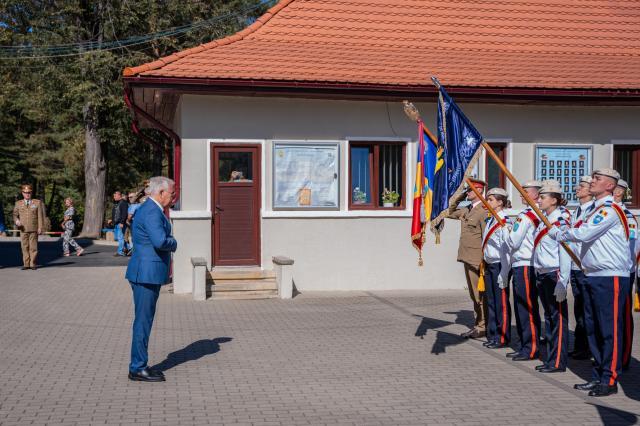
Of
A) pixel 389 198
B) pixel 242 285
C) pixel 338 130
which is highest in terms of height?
pixel 338 130

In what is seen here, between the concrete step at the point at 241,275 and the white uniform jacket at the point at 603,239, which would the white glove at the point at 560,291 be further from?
the concrete step at the point at 241,275

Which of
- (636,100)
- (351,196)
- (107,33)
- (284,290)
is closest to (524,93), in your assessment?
(636,100)

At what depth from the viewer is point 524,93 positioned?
14.7m

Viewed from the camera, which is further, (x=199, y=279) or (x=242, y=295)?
(x=242, y=295)

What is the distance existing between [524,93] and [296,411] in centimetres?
955

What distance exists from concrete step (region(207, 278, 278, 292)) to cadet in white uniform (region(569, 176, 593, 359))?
5851 mm

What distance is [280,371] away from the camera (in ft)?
27.2

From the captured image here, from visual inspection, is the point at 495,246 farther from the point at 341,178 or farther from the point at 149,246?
the point at 341,178

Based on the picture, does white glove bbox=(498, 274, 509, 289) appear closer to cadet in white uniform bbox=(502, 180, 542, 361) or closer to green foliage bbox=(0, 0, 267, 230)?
cadet in white uniform bbox=(502, 180, 542, 361)

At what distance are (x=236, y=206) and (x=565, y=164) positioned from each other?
638 centimetres

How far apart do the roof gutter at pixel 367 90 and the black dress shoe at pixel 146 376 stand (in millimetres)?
6858

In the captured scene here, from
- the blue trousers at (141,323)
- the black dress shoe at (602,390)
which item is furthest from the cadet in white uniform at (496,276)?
the blue trousers at (141,323)

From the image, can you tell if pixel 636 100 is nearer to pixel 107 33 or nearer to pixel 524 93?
pixel 524 93

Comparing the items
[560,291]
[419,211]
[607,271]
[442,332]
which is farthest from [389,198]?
[607,271]
